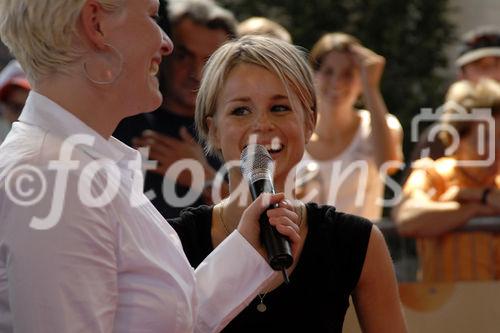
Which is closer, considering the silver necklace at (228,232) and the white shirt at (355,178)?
the silver necklace at (228,232)

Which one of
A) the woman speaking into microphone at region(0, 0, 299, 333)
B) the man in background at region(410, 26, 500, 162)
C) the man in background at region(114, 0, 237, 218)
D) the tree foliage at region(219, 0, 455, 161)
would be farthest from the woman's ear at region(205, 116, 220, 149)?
the tree foliage at region(219, 0, 455, 161)

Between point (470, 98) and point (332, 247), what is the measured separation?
240 cm

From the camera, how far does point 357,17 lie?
15500 millimetres

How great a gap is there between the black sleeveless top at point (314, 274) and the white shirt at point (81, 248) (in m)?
0.51

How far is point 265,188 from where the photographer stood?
7.26 feet

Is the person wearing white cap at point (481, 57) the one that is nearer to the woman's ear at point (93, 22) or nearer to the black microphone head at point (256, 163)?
the black microphone head at point (256, 163)

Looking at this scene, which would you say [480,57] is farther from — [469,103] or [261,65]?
[261,65]

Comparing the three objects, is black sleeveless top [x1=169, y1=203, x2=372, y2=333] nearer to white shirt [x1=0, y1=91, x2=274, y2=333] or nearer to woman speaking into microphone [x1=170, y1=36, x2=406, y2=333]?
woman speaking into microphone [x1=170, y1=36, x2=406, y2=333]

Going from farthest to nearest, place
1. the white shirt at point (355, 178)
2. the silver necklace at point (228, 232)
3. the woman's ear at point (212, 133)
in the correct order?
the white shirt at point (355, 178) → the woman's ear at point (212, 133) → the silver necklace at point (228, 232)

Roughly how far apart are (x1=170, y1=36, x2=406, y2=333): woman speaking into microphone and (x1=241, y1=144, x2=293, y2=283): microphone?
0.39 ft

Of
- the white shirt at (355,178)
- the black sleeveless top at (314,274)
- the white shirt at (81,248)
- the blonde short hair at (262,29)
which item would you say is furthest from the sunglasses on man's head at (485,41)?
the white shirt at (81,248)

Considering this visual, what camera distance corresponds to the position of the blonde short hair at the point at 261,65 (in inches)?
104

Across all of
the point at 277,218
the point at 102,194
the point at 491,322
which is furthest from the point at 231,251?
the point at 491,322

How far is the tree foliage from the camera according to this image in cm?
1495
